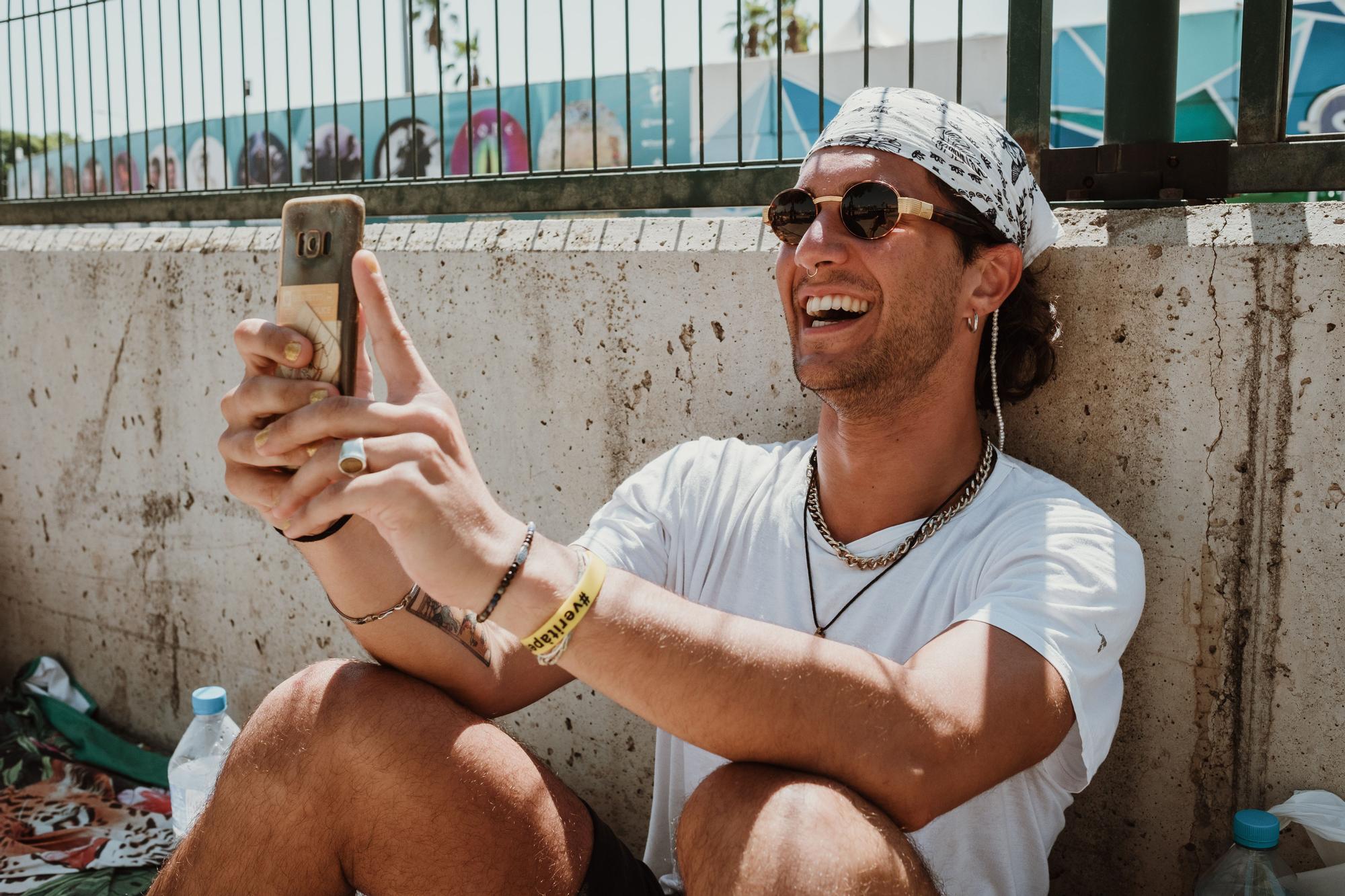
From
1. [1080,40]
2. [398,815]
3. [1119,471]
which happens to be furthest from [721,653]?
[1080,40]

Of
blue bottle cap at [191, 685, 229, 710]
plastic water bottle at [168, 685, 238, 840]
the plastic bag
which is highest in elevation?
the plastic bag

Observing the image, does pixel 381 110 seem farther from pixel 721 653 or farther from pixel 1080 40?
pixel 1080 40

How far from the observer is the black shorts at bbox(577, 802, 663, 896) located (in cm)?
198

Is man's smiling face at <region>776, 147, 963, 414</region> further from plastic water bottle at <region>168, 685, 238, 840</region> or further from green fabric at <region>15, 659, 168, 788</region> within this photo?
green fabric at <region>15, 659, 168, 788</region>

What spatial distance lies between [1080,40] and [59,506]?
8.77 m

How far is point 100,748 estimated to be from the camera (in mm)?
3959

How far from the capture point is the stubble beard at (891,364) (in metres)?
2.14

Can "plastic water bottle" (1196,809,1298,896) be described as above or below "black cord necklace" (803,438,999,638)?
below

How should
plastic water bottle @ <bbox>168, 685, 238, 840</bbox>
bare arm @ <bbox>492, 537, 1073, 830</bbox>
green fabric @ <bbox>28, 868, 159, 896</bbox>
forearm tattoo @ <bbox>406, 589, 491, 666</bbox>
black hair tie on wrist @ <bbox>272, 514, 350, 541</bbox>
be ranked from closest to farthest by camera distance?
1. bare arm @ <bbox>492, 537, 1073, 830</bbox>
2. black hair tie on wrist @ <bbox>272, 514, 350, 541</bbox>
3. forearm tattoo @ <bbox>406, 589, 491, 666</bbox>
4. green fabric @ <bbox>28, 868, 159, 896</bbox>
5. plastic water bottle @ <bbox>168, 685, 238, 840</bbox>

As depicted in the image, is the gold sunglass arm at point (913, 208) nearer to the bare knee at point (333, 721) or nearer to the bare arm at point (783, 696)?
the bare arm at point (783, 696)

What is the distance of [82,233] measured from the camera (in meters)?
4.33

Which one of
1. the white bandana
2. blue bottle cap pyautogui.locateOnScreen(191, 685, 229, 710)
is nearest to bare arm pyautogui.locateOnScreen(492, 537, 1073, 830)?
the white bandana

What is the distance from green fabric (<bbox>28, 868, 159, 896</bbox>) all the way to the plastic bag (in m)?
2.88

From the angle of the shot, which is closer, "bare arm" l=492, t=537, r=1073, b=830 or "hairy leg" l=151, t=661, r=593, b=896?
"bare arm" l=492, t=537, r=1073, b=830
